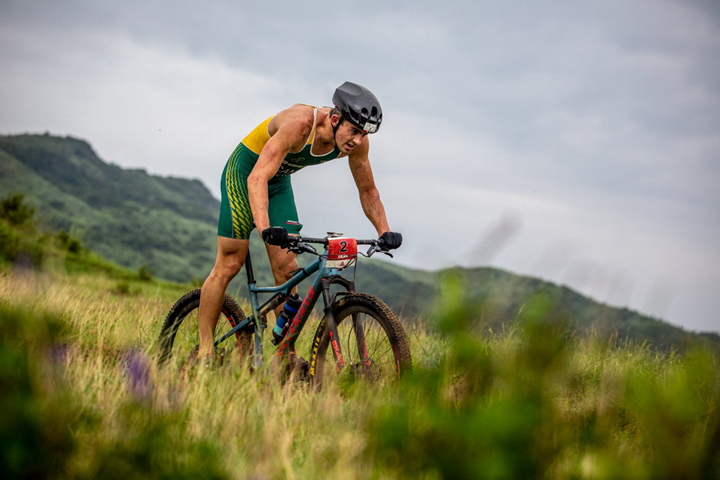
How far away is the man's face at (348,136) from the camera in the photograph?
389 centimetres

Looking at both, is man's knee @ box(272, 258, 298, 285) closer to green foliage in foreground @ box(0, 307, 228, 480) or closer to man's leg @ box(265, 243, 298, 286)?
man's leg @ box(265, 243, 298, 286)

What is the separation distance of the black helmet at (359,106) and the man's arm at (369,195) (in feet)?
2.36

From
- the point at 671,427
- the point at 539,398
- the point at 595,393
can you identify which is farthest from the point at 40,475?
the point at 595,393

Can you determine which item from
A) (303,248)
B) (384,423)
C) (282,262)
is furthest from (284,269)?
(384,423)

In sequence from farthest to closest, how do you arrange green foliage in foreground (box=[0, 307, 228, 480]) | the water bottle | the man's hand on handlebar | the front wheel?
the water bottle → the man's hand on handlebar → the front wheel → green foliage in foreground (box=[0, 307, 228, 480])

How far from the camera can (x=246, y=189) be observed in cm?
454

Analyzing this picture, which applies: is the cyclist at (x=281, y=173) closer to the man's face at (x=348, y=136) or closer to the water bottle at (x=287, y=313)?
the man's face at (x=348, y=136)

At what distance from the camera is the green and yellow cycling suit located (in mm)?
4438

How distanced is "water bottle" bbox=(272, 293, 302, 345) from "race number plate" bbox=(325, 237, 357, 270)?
0.54 m

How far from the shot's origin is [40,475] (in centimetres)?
176

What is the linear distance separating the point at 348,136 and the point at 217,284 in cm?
160

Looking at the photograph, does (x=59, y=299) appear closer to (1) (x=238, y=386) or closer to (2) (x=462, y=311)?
(1) (x=238, y=386)

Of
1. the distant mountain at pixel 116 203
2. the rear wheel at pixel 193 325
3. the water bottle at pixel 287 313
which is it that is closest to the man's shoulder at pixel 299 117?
the water bottle at pixel 287 313

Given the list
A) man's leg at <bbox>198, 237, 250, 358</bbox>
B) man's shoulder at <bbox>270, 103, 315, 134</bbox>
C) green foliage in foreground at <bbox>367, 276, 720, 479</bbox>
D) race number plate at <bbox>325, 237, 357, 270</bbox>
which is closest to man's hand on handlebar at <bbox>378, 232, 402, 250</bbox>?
race number plate at <bbox>325, 237, 357, 270</bbox>
